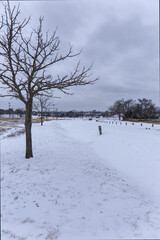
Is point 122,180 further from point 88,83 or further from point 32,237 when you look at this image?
point 88,83

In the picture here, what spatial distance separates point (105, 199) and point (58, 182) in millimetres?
1737

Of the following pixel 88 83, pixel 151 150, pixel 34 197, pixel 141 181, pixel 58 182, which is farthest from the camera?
pixel 151 150

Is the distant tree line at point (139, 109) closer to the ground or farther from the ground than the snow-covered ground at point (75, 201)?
farther from the ground

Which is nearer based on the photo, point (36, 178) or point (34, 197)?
point (34, 197)

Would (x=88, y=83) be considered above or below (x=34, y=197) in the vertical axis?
above

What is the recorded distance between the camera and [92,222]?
296 cm

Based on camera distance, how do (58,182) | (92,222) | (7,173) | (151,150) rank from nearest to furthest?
(92,222) < (58,182) < (7,173) < (151,150)

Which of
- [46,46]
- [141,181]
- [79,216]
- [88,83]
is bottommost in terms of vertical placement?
[141,181]

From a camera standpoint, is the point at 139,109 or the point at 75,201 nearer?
the point at 75,201

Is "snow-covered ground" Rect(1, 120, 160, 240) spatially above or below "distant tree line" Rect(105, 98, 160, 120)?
below

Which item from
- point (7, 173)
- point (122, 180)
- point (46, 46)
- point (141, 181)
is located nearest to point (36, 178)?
point (7, 173)

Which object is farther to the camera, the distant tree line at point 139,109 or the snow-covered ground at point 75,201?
the distant tree line at point 139,109

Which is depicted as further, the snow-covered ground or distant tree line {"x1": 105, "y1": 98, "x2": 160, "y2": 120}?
distant tree line {"x1": 105, "y1": 98, "x2": 160, "y2": 120}

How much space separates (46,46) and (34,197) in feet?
22.3
